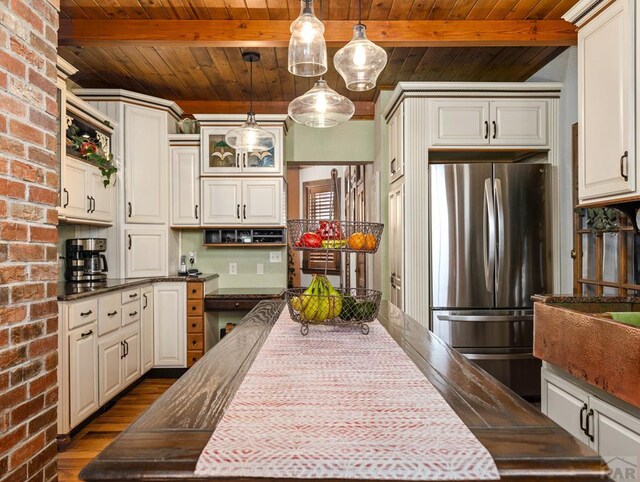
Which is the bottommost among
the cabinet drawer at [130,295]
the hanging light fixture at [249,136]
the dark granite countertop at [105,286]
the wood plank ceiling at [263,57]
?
the cabinet drawer at [130,295]

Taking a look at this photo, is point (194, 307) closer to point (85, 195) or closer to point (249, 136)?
point (85, 195)

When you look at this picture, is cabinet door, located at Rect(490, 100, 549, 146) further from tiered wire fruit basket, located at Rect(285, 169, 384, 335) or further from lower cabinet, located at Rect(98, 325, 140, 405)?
lower cabinet, located at Rect(98, 325, 140, 405)

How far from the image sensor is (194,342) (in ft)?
12.6

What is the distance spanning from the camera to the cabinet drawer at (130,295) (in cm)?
322

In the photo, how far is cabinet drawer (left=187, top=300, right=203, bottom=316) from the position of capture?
385cm

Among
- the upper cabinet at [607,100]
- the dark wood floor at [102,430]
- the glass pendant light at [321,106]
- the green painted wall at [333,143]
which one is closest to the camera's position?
the upper cabinet at [607,100]

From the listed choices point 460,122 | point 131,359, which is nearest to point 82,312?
point 131,359

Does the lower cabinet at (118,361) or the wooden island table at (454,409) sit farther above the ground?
the wooden island table at (454,409)

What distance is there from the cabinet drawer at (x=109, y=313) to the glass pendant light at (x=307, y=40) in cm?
211

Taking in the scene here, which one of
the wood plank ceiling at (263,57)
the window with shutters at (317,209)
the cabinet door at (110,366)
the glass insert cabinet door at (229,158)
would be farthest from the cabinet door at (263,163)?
the window with shutters at (317,209)

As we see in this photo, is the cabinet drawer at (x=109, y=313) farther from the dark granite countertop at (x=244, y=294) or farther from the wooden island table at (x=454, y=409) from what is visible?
the wooden island table at (x=454, y=409)

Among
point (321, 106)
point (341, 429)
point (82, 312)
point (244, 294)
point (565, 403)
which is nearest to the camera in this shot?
point (341, 429)

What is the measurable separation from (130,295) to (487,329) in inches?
108

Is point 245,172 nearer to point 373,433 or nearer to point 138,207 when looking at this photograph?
point 138,207
